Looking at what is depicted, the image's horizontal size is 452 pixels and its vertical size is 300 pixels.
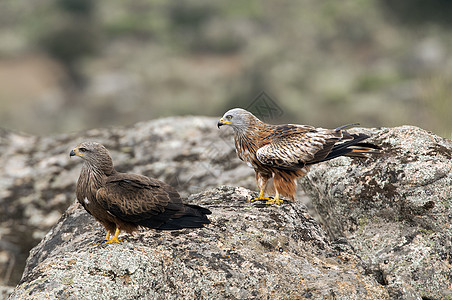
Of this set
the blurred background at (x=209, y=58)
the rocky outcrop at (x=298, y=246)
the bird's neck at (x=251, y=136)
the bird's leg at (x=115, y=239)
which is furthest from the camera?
the blurred background at (x=209, y=58)

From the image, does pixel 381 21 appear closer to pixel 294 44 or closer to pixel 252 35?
pixel 294 44

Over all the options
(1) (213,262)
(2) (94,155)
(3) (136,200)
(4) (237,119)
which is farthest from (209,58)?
(1) (213,262)

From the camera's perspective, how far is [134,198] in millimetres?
5035

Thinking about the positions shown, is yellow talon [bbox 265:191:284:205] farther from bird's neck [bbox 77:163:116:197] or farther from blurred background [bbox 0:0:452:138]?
blurred background [bbox 0:0:452:138]

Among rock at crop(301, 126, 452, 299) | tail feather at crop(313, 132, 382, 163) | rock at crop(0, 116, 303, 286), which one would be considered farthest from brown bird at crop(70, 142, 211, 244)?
rock at crop(0, 116, 303, 286)

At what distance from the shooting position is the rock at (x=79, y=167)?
8.30 metres

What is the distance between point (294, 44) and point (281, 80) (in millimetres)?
10173

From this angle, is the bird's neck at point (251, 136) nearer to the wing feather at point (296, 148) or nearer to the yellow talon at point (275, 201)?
the wing feather at point (296, 148)

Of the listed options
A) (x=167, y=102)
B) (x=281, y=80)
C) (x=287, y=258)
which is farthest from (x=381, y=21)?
(x=287, y=258)

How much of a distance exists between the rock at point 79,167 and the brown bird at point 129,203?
3201 mm

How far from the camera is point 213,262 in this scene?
4.86 m

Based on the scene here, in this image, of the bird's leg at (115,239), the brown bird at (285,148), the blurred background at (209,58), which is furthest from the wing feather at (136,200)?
the blurred background at (209,58)

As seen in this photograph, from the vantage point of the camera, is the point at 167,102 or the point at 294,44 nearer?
the point at 167,102

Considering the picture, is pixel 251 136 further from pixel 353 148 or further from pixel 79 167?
pixel 79 167
